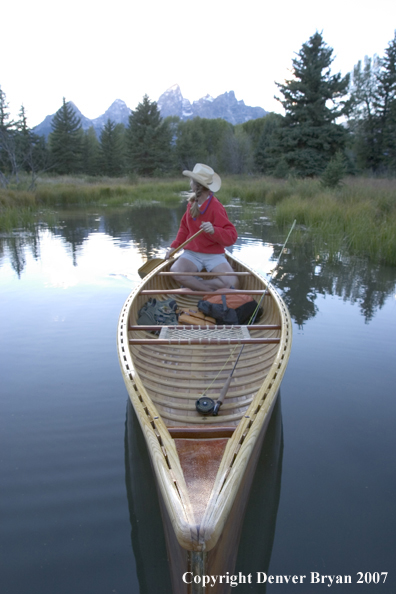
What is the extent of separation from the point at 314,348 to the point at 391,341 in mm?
825

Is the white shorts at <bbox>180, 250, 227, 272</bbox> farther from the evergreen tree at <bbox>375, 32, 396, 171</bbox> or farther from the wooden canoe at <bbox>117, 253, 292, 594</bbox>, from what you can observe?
the evergreen tree at <bbox>375, 32, 396, 171</bbox>

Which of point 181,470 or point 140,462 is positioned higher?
point 181,470

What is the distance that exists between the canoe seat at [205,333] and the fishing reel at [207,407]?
798 mm

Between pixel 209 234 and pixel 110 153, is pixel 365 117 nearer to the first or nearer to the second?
pixel 110 153

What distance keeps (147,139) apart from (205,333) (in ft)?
123

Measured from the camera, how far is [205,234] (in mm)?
4523

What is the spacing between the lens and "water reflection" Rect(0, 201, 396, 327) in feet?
18.5

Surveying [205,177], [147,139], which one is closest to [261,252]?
[205,177]

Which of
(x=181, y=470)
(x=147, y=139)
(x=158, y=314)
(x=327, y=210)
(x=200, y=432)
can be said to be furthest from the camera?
(x=147, y=139)

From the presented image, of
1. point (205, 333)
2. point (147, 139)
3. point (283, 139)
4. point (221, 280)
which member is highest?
point (147, 139)

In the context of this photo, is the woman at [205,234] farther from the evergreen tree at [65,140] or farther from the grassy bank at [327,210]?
the evergreen tree at [65,140]

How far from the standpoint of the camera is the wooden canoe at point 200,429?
128 centimetres

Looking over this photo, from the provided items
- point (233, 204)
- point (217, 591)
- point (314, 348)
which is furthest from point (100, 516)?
point (233, 204)

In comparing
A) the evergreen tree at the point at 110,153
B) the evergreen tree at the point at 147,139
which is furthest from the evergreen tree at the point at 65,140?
the evergreen tree at the point at 147,139
